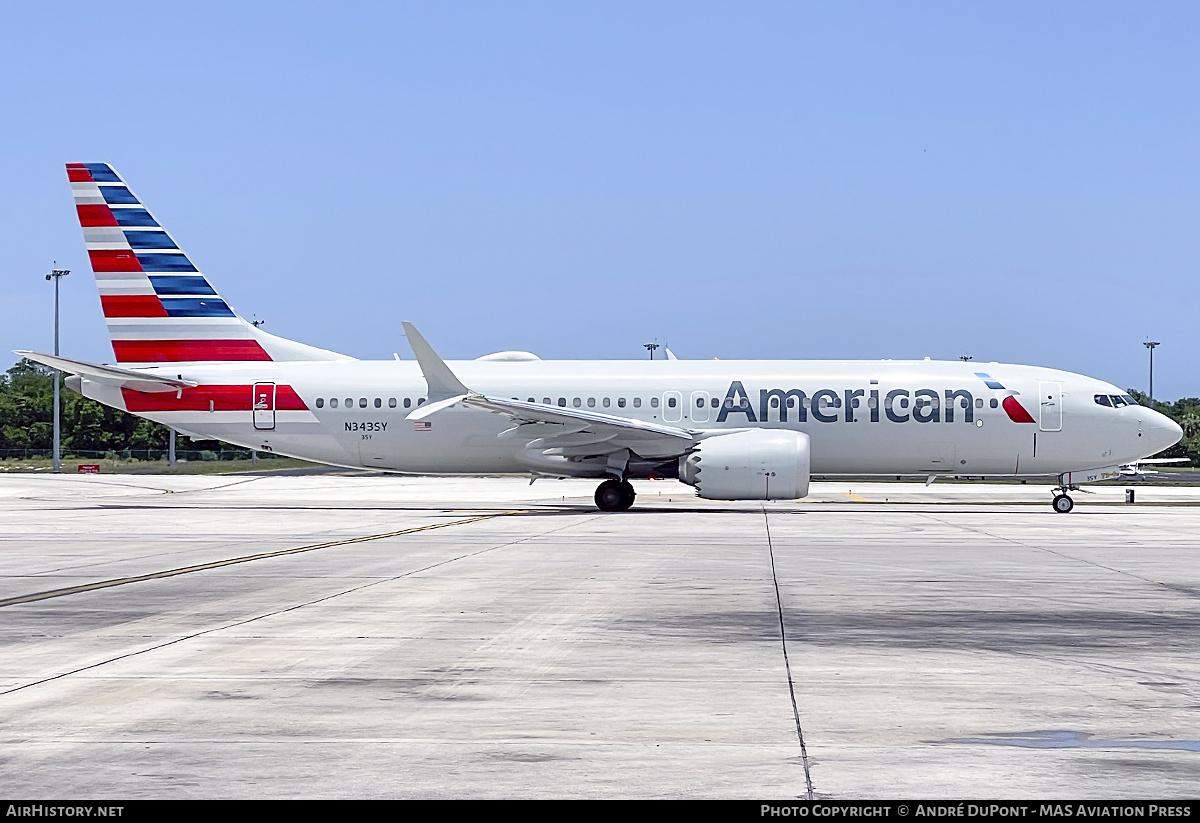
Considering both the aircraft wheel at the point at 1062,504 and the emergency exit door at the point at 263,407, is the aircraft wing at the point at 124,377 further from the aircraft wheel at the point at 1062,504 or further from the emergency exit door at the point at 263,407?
the aircraft wheel at the point at 1062,504

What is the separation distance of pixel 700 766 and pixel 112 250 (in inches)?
1207

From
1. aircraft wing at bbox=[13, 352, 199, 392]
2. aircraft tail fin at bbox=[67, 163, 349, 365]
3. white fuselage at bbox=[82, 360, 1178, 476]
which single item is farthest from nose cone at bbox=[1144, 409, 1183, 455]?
aircraft wing at bbox=[13, 352, 199, 392]

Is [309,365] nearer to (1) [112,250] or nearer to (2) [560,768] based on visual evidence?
(1) [112,250]

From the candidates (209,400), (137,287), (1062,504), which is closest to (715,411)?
(1062,504)

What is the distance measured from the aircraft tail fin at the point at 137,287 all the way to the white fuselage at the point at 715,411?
0.70 meters

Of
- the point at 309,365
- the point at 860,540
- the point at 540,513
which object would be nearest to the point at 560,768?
the point at 860,540

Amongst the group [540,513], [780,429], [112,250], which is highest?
[112,250]

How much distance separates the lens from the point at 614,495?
3169cm

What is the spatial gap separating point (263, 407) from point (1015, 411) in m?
18.7

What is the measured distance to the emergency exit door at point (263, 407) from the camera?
108 feet

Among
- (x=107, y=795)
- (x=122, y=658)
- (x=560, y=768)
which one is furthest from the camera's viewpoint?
(x=122, y=658)

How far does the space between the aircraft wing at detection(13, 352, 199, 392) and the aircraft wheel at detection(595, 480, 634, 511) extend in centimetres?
1064

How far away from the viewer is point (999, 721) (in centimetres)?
752

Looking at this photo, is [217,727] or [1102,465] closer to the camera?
[217,727]
